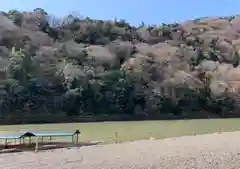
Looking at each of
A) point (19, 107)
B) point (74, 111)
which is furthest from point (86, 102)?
A: point (19, 107)

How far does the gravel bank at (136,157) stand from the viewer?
1312 cm

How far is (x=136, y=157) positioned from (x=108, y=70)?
138ft

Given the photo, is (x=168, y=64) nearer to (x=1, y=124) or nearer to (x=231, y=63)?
(x=231, y=63)

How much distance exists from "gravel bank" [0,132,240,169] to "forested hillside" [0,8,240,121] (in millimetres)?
29443

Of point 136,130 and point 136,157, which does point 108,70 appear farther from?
point 136,157

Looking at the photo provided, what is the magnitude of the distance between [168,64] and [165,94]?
968 centimetres

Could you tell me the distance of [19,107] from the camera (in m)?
46.4

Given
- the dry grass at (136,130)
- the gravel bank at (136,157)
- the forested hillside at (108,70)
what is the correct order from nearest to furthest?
the gravel bank at (136,157) → the dry grass at (136,130) → the forested hillside at (108,70)

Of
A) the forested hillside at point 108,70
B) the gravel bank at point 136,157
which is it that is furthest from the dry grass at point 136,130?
the forested hillside at point 108,70

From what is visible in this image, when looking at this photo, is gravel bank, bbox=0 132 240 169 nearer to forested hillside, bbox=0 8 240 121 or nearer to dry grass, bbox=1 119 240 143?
dry grass, bbox=1 119 240 143

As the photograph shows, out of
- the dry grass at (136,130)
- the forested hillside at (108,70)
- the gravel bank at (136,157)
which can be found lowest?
the gravel bank at (136,157)

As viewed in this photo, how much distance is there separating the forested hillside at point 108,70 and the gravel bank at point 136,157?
96.6ft

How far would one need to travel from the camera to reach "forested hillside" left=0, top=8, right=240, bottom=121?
48.8m

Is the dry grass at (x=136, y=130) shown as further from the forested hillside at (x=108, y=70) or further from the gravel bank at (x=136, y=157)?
the forested hillside at (x=108, y=70)
